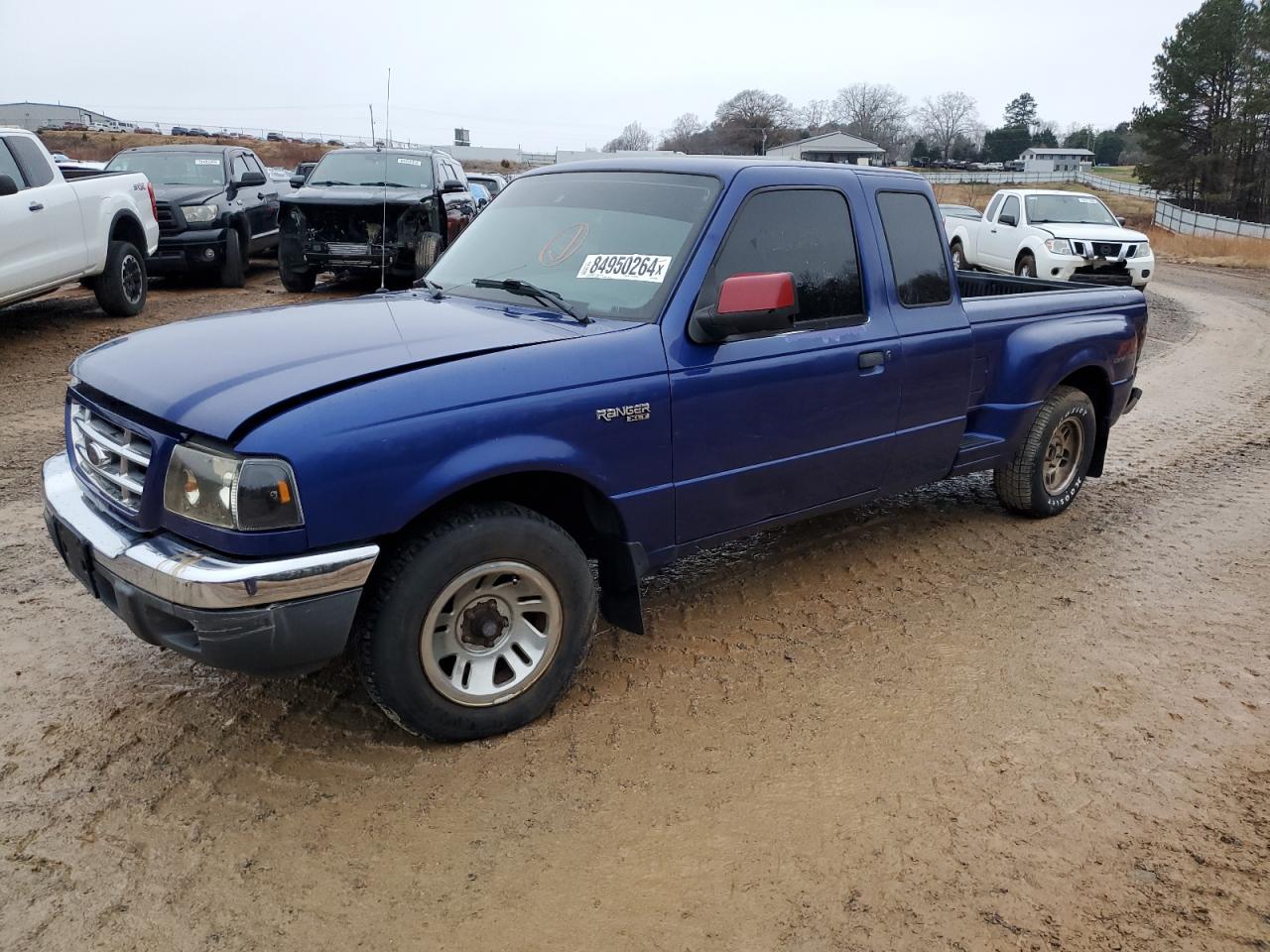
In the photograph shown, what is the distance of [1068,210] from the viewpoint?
17.5 meters

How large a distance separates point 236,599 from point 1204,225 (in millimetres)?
43529

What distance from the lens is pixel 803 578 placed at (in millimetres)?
4738

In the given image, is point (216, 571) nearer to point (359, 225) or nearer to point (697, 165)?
point (697, 165)

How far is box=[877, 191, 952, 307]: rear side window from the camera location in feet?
14.5

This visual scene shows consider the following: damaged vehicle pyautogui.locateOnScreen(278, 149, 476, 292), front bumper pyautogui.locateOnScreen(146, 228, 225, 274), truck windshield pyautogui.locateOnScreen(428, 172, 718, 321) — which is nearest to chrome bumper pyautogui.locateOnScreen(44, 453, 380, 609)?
truck windshield pyautogui.locateOnScreen(428, 172, 718, 321)

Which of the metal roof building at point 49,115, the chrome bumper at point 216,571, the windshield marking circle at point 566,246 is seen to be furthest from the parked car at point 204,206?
the metal roof building at point 49,115

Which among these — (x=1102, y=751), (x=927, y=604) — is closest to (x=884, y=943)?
(x=1102, y=751)

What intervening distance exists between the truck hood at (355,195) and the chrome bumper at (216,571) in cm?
906

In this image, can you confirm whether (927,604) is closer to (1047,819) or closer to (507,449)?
(1047,819)

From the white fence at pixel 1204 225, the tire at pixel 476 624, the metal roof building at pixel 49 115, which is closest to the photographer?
the tire at pixel 476 624

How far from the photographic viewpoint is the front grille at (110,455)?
2990 millimetres

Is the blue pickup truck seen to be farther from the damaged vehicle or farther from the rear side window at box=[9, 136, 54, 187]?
the damaged vehicle

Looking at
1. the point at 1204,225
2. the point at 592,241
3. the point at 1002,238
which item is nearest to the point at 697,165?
the point at 592,241

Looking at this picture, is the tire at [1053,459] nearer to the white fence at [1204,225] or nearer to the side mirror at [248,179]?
the side mirror at [248,179]
